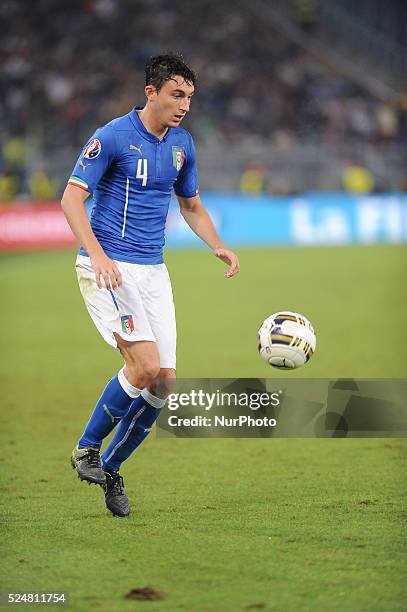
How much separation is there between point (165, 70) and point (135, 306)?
3.93 ft

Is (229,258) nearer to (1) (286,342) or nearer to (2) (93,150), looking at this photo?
(1) (286,342)

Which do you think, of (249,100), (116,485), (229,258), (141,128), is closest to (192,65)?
(249,100)

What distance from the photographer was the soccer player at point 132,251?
5141mm

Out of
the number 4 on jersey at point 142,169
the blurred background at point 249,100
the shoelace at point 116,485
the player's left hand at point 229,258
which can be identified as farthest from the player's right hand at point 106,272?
the blurred background at point 249,100

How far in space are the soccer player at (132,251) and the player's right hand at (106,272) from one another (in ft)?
0.44

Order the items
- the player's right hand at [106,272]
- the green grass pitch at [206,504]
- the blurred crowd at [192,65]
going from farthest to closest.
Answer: the blurred crowd at [192,65]
the player's right hand at [106,272]
the green grass pitch at [206,504]

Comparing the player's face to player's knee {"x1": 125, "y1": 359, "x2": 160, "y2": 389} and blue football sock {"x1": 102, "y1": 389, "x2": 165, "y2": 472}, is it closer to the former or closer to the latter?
player's knee {"x1": 125, "y1": 359, "x2": 160, "y2": 389}

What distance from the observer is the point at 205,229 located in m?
5.71

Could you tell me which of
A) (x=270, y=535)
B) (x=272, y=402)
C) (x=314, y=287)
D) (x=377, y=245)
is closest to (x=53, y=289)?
(x=314, y=287)

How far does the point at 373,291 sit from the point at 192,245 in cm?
847

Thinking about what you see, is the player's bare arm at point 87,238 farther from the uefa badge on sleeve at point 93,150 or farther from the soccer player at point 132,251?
the uefa badge on sleeve at point 93,150

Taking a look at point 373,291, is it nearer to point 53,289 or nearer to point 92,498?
point 53,289

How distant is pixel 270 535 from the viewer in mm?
4699

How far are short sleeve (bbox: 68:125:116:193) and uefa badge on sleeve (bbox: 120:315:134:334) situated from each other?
654 millimetres
